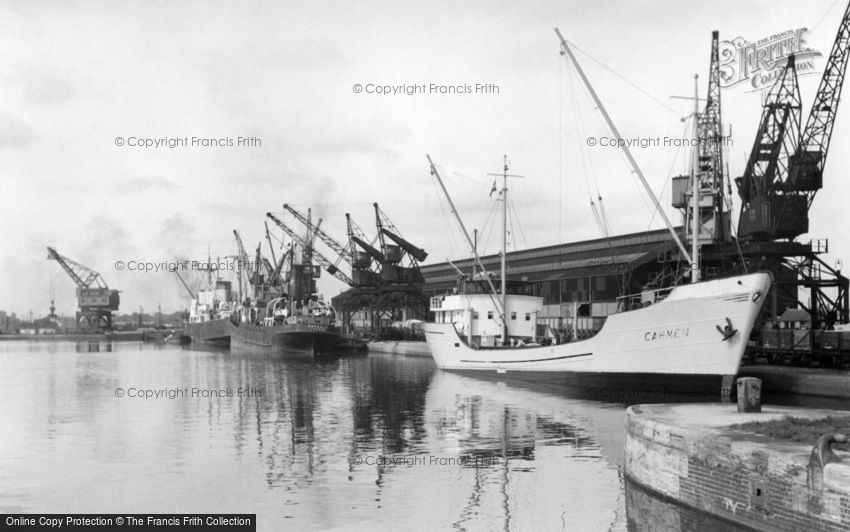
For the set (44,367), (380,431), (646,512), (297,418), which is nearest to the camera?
(646,512)

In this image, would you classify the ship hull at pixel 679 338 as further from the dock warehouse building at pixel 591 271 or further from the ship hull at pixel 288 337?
the ship hull at pixel 288 337

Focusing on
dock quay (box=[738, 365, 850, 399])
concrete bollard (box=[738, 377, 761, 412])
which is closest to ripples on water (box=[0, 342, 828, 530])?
concrete bollard (box=[738, 377, 761, 412])

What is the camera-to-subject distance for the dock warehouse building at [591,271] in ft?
233

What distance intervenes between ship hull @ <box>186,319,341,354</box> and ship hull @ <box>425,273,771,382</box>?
2143 inches

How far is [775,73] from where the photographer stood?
63.8m

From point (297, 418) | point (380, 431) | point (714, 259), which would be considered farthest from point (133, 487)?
point (714, 259)

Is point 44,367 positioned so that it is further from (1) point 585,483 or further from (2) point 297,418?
(1) point 585,483

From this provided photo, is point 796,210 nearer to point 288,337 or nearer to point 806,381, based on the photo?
point 806,381

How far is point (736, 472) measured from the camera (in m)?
14.9

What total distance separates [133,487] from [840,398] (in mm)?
31797

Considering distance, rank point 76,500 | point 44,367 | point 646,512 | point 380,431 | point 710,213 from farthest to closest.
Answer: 1. point 44,367
2. point 710,213
3. point 380,431
4. point 76,500
5. point 646,512

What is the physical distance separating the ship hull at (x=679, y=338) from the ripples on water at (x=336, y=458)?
8.18 feet

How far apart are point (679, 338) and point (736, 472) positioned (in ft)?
82.1

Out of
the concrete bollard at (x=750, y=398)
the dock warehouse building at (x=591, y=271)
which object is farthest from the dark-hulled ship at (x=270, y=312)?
the concrete bollard at (x=750, y=398)
